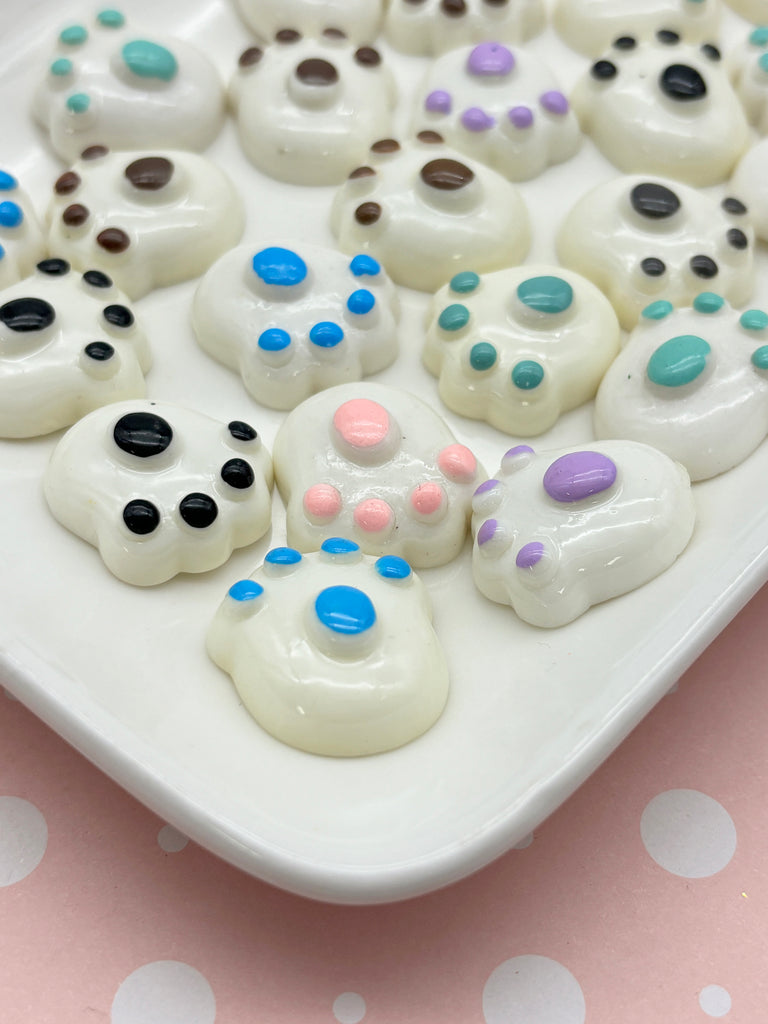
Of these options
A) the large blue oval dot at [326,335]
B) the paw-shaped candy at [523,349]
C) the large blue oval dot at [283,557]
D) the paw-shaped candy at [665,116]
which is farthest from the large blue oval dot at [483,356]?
the paw-shaped candy at [665,116]

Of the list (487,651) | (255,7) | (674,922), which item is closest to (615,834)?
(674,922)

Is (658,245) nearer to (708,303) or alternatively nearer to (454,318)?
(708,303)

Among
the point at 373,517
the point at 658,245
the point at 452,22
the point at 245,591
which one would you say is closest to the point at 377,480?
the point at 373,517

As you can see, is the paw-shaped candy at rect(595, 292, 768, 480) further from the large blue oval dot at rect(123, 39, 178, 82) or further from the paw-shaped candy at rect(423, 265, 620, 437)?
the large blue oval dot at rect(123, 39, 178, 82)

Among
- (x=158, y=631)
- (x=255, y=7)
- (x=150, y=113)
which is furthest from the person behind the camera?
(x=255, y=7)

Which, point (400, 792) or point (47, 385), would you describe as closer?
point (400, 792)

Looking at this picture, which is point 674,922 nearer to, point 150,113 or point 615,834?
point 615,834

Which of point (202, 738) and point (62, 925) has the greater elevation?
point (202, 738)

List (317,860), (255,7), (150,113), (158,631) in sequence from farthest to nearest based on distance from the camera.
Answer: (255,7)
(150,113)
(158,631)
(317,860)
